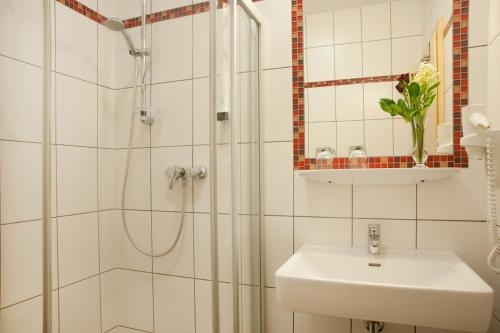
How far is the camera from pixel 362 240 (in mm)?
1418

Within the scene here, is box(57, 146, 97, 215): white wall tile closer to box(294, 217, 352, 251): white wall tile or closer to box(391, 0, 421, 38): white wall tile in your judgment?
box(294, 217, 352, 251): white wall tile

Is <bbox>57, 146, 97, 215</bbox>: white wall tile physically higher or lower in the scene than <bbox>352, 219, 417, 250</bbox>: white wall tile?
higher

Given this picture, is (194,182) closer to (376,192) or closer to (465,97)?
(376,192)

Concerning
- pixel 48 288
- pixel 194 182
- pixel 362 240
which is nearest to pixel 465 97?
pixel 362 240

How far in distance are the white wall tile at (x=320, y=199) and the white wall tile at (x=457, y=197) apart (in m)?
0.30

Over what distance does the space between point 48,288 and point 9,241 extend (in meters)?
0.17

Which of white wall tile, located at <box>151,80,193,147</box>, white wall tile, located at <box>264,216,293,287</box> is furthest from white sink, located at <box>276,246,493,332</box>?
white wall tile, located at <box>151,80,193,147</box>

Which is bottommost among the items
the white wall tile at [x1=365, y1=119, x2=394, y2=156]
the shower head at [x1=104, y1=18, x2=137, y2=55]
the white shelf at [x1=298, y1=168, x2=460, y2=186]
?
the white shelf at [x1=298, y1=168, x2=460, y2=186]

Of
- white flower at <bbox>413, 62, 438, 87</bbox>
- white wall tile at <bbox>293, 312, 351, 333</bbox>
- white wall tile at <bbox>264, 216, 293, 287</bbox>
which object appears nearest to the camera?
white flower at <bbox>413, 62, 438, 87</bbox>

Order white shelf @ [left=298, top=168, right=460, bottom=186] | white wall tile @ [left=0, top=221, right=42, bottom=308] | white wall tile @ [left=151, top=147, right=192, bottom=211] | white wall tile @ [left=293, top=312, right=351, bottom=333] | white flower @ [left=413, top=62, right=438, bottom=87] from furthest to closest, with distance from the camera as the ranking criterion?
1. white wall tile @ [left=293, top=312, right=351, bottom=333]
2. white flower @ [left=413, top=62, right=438, bottom=87]
3. white shelf @ [left=298, top=168, right=460, bottom=186]
4. white wall tile @ [left=151, top=147, right=192, bottom=211]
5. white wall tile @ [left=0, top=221, right=42, bottom=308]

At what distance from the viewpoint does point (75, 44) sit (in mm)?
942

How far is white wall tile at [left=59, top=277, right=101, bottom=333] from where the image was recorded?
916mm

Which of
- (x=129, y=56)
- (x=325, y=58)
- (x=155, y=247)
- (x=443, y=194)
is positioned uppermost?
(x=325, y=58)

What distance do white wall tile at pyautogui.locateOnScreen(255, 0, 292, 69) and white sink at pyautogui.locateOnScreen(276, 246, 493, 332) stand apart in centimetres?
94
